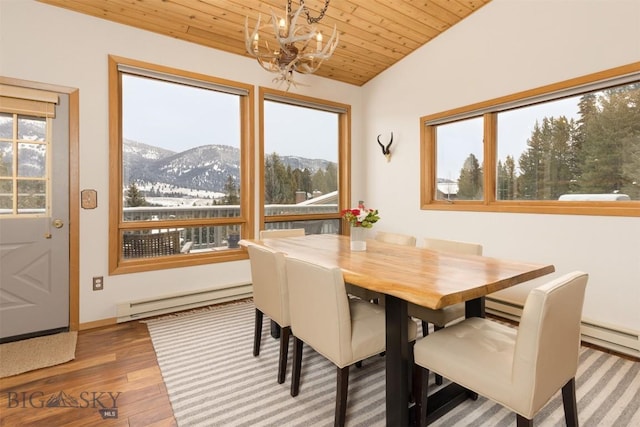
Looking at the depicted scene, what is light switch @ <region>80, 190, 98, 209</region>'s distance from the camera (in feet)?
9.41

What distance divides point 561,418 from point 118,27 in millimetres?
4393

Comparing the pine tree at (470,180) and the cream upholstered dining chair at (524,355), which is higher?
the pine tree at (470,180)

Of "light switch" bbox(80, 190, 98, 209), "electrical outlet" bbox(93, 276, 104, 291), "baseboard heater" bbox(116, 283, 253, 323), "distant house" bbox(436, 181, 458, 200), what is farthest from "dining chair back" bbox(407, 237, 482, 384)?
"light switch" bbox(80, 190, 98, 209)

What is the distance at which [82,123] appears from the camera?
9.39 ft

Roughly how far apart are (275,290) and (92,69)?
2.62 m

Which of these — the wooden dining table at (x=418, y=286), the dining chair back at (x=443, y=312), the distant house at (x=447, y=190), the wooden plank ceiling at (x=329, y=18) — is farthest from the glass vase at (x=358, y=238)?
the wooden plank ceiling at (x=329, y=18)

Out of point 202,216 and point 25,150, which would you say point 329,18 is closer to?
point 202,216

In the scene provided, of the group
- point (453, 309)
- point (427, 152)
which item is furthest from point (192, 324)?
point (427, 152)

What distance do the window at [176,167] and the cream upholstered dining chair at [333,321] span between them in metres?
2.07

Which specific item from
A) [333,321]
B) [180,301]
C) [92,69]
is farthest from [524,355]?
→ [92,69]

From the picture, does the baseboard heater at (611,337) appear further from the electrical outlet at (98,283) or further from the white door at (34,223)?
the white door at (34,223)

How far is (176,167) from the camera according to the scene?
3531 millimetres

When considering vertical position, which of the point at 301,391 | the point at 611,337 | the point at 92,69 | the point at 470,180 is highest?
the point at 92,69

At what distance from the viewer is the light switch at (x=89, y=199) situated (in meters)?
2.87
